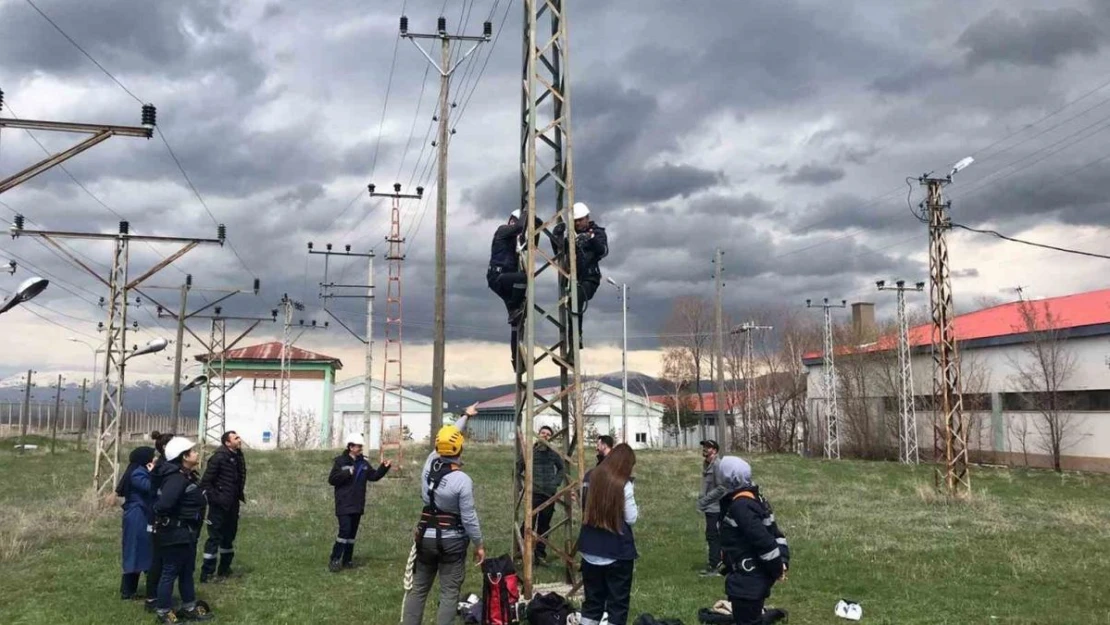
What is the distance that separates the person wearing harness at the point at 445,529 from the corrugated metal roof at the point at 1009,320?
115 ft

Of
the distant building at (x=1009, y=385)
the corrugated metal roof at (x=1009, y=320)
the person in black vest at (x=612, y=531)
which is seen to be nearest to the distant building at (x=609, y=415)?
the distant building at (x=1009, y=385)

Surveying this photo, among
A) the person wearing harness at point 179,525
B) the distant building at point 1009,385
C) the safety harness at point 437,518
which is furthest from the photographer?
the distant building at point 1009,385

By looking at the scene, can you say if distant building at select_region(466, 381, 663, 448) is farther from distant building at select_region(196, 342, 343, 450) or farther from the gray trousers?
the gray trousers

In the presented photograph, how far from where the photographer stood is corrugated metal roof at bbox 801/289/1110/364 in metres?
39.6

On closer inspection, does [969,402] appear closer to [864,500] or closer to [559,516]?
[864,500]

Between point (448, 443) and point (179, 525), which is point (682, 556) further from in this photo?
point (179, 525)

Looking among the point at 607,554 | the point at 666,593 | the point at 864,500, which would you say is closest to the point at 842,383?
the point at 864,500

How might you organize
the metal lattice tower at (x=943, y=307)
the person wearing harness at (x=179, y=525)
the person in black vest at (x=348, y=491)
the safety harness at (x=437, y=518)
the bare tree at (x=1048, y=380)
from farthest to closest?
the bare tree at (x=1048, y=380), the metal lattice tower at (x=943, y=307), the person in black vest at (x=348, y=491), the person wearing harness at (x=179, y=525), the safety harness at (x=437, y=518)

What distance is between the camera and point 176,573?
8.93m

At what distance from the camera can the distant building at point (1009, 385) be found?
3728 centimetres

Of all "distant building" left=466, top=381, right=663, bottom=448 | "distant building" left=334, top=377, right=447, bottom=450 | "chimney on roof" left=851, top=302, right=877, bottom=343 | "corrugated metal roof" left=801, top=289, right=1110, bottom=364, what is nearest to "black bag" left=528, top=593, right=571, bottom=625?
"corrugated metal roof" left=801, top=289, right=1110, bottom=364

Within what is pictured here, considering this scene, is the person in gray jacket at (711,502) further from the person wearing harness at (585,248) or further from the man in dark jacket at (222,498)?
the man in dark jacket at (222,498)

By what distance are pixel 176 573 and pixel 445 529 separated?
12.7ft

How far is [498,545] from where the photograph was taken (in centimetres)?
1491
